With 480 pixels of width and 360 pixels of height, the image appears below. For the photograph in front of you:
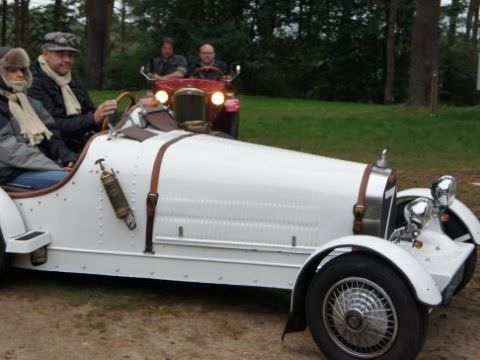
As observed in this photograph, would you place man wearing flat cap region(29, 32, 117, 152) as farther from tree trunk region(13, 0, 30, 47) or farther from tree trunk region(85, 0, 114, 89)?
tree trunk region(13, 0, 30, 47)

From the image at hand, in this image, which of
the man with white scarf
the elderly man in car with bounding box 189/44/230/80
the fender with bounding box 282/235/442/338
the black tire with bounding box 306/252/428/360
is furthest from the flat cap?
the elderly man in car with bounding box 189/44/230/80

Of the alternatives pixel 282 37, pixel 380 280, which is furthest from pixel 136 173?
pixel 282 37

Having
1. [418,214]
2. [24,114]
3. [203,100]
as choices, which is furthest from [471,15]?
[418,214]

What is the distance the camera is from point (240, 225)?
4254 mm

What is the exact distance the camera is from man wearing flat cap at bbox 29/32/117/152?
5.40 meters

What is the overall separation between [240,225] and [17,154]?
1550 mm

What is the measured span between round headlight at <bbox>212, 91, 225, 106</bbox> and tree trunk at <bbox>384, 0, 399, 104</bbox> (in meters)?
17.9

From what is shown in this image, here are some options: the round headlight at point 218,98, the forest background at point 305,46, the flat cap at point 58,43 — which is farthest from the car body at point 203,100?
the forest background at point 305,46

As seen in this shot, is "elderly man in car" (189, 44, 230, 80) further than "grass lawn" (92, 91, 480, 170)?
No

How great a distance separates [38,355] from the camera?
12.5 ft

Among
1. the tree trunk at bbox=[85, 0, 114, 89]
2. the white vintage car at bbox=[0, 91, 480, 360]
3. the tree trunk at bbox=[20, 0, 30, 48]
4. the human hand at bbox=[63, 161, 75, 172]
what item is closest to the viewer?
the white vintage car at bbox=[0, 91, 480, 360]

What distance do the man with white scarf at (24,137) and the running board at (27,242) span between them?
1.16 ft

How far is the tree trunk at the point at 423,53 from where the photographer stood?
671 inches

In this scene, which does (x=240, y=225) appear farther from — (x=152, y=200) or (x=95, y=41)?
(x=95, y=41)
